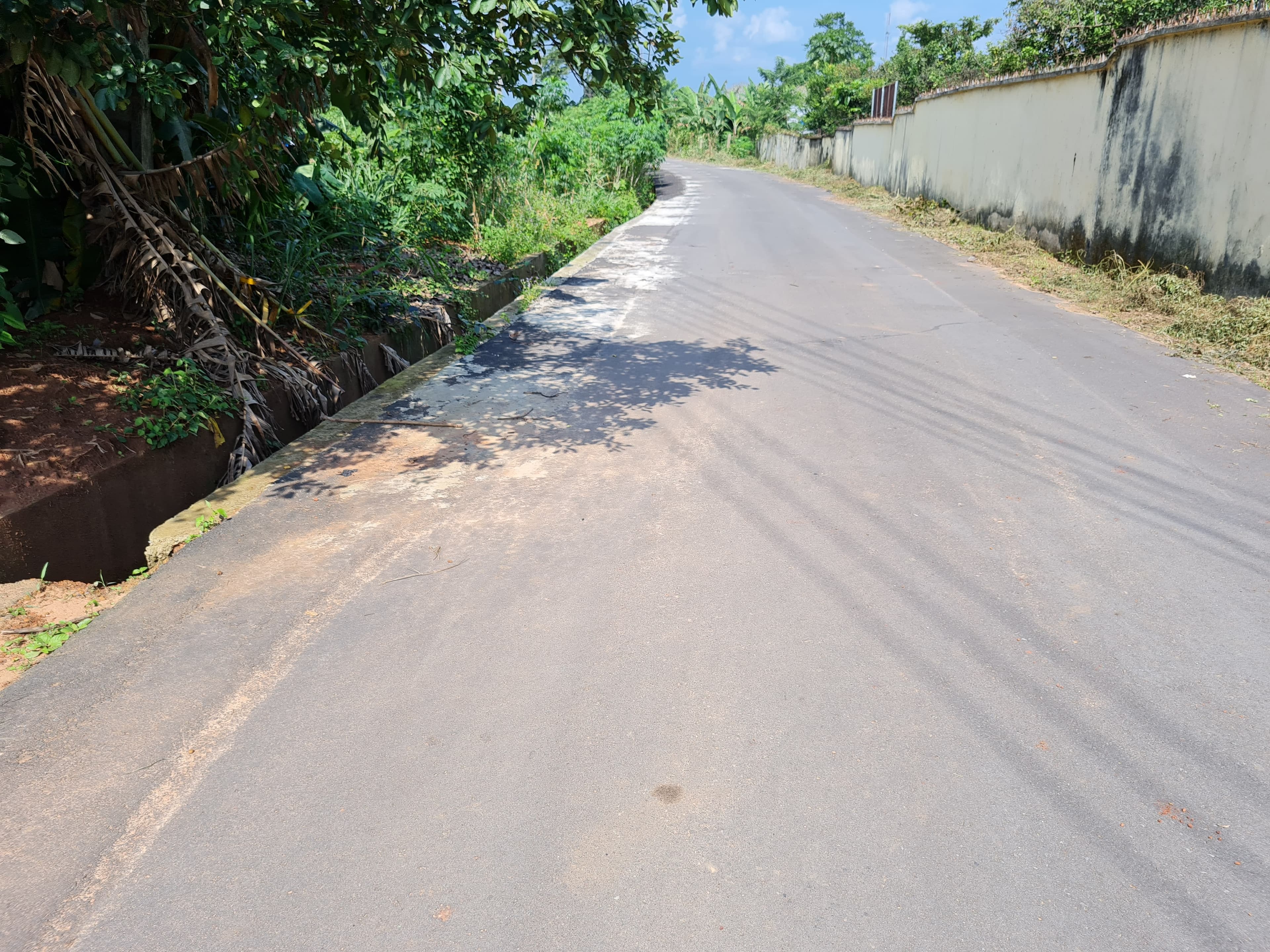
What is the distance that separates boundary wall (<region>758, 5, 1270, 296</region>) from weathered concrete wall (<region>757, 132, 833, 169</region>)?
23.0m

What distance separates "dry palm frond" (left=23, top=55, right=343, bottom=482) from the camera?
5.39m

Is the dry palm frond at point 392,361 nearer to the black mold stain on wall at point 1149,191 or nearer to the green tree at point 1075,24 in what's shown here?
the black mold stain on wall at point 1149,191

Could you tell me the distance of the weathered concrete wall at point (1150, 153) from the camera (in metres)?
9.16

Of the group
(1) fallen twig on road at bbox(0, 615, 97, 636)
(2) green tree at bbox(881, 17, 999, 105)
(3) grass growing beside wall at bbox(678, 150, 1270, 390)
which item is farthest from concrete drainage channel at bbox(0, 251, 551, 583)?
(2) green tree at bbox(881, 17, 999, 105)

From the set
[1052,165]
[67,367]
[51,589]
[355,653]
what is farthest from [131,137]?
[1052,165]

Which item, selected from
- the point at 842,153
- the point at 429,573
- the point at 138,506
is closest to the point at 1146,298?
the point at 429,573

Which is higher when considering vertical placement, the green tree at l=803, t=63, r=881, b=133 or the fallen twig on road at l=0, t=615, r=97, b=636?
the green tree at l=803, t=63, r=881, b=133

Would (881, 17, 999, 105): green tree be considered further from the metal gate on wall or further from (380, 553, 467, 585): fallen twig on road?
(380, 553, 467, 585): fallen twig on road

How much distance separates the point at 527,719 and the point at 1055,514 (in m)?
2.94

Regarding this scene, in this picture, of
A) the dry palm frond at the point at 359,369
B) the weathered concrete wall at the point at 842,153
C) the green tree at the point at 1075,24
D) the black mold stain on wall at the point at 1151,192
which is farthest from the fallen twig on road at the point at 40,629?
the weathered concrete wall at the point at 842,153

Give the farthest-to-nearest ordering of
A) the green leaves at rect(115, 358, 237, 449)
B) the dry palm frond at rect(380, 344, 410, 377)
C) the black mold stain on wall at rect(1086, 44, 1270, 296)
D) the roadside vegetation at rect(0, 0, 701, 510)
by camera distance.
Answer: the black mold stain on wall at rect(1086, 44, 1270, 296), the dry palm frond at rect(380, 344, 410, 377), the green leaves at rect(115, 358, 237, 449), the roadside vegetation at rect(0, 0, 701, 510)

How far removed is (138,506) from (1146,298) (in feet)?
31.3

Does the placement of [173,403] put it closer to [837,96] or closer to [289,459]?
[289,459]

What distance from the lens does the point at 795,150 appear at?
47.2 metres
